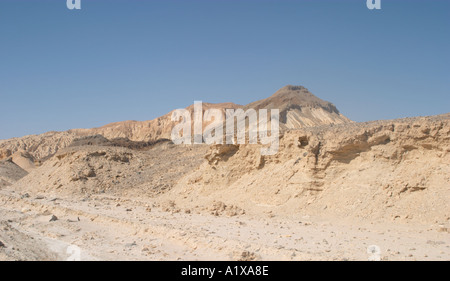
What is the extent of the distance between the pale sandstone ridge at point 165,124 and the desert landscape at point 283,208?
1099 inches

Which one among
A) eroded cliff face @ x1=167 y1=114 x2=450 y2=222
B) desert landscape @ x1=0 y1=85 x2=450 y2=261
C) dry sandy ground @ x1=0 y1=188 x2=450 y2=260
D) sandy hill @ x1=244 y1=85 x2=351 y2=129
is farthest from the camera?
sandy hill @ x1=244 y1=85 x2=351 y2=129

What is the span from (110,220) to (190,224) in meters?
2.82

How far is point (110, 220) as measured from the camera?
11875mm

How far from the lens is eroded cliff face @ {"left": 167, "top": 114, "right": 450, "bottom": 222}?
33.6ft

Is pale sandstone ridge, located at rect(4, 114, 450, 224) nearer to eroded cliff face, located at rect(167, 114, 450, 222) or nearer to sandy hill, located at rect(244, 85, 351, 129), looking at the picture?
eroded cliff face, located at rect(167, 114, 450, 222)

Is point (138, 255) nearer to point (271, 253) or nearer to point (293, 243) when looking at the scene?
point (271, 253)

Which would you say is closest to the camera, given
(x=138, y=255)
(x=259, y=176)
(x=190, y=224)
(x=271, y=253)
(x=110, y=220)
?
(x=271, y=253)

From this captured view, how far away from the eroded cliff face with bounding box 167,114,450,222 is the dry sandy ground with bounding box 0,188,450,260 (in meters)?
0.81
